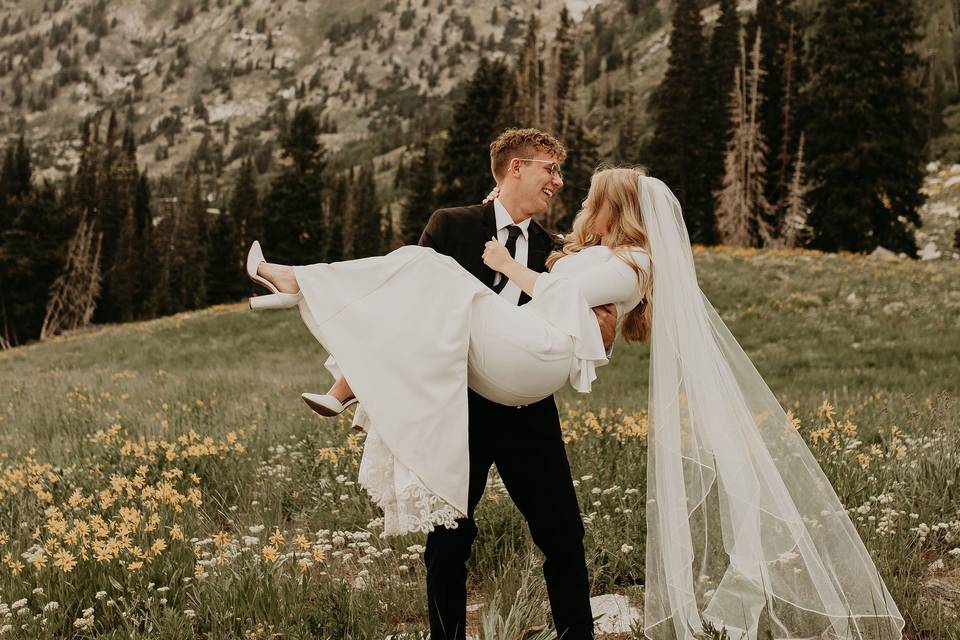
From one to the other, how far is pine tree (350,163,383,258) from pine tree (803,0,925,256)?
63.4m

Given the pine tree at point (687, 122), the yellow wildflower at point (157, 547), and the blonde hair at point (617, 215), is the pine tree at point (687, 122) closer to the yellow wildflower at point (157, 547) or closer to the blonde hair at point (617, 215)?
the blonde hair at point (617, 215)

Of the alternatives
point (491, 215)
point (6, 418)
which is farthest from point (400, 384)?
point (6, 418)

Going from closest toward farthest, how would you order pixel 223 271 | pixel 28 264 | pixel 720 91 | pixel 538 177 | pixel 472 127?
1. pixel 538 177
2. pixel 472 127
3. pixel 720 91
4. pixel 28 264
5. pixel 223 271

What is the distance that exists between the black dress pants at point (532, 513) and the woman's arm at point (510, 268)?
59 cm

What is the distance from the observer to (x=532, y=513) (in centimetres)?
373

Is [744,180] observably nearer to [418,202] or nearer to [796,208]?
[796,208]

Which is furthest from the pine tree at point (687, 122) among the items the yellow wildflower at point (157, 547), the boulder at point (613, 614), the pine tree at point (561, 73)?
the yellow wildflower at point (157, 547)

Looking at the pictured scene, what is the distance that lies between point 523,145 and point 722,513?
2.23 metres

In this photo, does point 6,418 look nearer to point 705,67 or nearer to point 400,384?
point 400,384

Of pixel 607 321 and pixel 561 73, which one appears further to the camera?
pixel 561 73

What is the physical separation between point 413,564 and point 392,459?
1.92 metres

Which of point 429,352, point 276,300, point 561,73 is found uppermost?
point 561,73

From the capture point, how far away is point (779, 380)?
15.0 meters

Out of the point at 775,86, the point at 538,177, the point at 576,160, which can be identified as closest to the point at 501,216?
the point at 538,177
